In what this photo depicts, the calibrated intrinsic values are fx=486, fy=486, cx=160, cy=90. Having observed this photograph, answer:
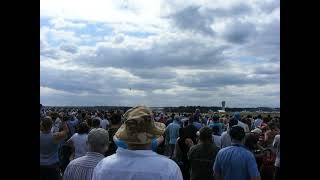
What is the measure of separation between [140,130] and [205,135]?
4009mm

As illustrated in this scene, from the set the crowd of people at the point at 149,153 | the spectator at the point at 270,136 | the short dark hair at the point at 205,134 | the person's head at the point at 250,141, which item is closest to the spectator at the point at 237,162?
the crowd of people at the point at 149,153

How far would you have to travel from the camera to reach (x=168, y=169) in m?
3.14

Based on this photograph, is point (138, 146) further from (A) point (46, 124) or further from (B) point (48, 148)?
(B) point (48, 148)

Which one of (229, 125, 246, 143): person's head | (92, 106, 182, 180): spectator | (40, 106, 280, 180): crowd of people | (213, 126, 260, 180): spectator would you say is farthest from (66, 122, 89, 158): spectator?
(92, 106, 182, 180): spectator

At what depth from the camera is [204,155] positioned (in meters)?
7.25

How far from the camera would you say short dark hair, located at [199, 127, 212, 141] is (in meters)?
7.19

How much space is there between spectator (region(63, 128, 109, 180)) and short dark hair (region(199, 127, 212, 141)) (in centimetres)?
256

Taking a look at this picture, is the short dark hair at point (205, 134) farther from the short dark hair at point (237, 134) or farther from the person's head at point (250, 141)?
the short dark hair at point (237, 134)

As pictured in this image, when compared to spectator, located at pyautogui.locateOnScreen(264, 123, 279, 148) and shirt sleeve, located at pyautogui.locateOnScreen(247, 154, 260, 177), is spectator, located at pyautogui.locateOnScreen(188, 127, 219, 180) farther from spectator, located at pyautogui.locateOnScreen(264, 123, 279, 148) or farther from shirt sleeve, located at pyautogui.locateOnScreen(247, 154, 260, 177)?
spectator, located at pyautogui.locateOnScreen(264, 123, 279, 148)
